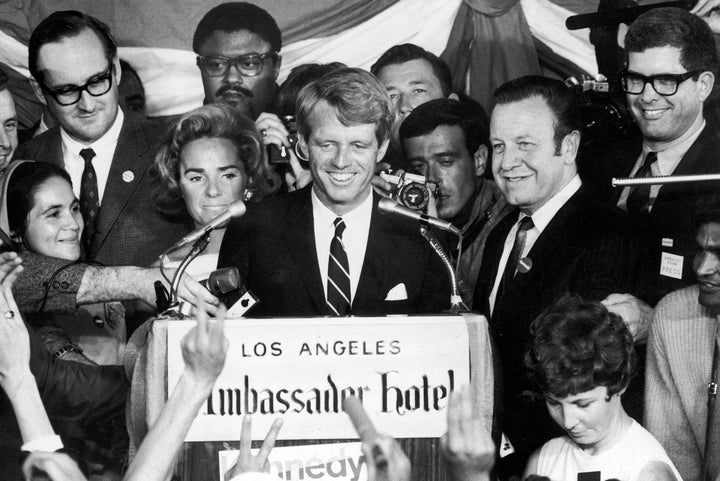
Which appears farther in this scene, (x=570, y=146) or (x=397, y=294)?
(x=570, y=146)

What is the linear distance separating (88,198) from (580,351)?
219 centimetres

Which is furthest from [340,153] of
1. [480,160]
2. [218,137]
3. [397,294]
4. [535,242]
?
[480,160]

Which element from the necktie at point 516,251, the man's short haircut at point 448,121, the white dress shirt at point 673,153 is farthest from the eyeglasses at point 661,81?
the man's short haircut at point 448,121

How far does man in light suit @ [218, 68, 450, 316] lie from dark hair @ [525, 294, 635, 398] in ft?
1.47

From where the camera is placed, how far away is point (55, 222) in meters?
3.92

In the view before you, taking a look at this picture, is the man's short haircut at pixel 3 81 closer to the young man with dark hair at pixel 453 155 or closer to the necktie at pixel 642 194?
the young man with dark hair at pixel 453 155

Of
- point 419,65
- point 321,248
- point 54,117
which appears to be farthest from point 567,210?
point 54,117

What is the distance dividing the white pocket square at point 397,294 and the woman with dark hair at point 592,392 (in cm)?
49

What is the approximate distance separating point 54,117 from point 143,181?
0.49 metres

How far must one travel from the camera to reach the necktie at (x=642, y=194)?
3660 mm

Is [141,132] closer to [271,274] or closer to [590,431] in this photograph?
[271,274]

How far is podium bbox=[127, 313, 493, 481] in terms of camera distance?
9.10 ft

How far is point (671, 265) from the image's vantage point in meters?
3.49

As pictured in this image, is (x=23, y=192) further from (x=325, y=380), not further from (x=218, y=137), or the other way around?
(x=325, y=380)
